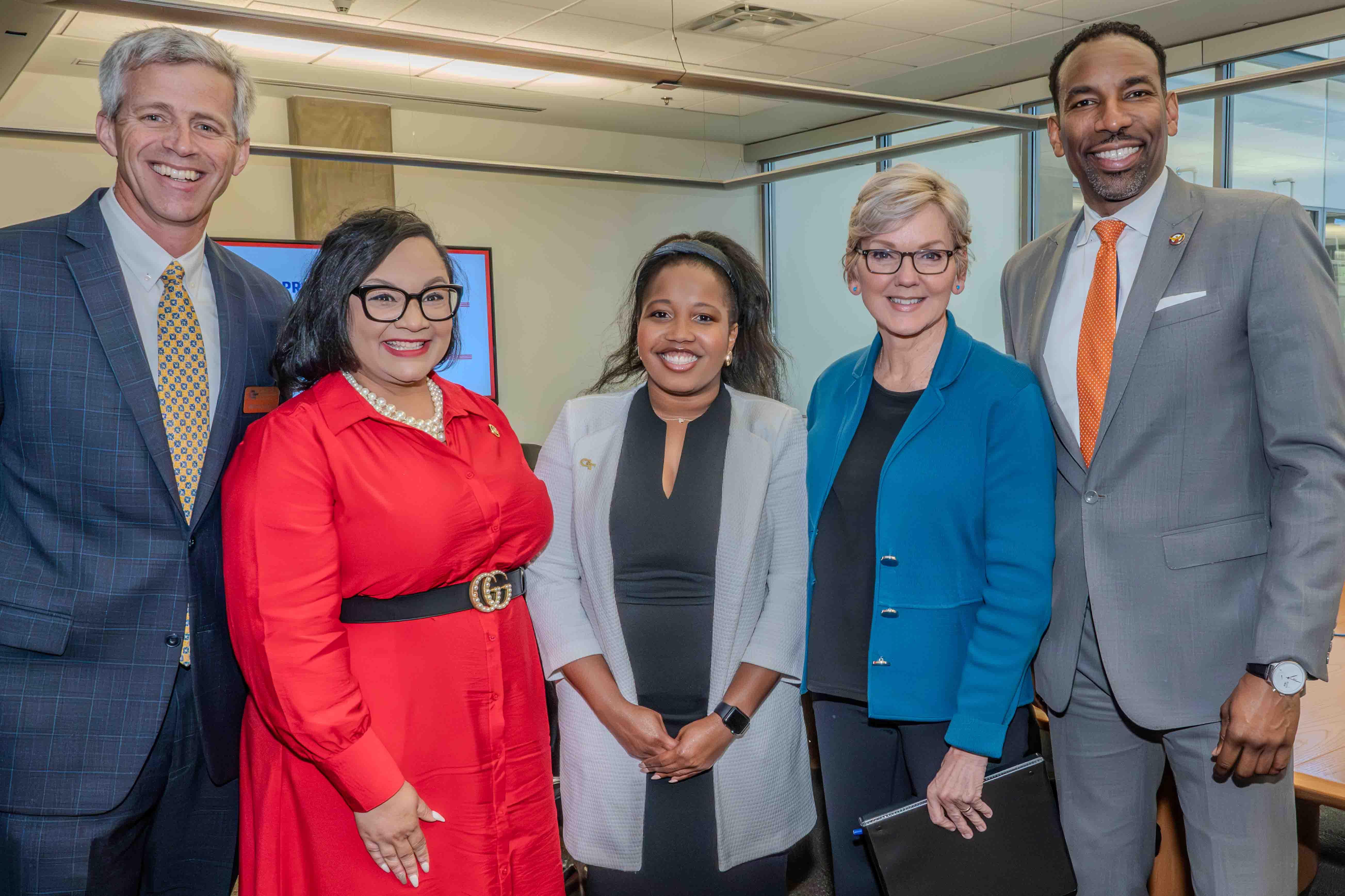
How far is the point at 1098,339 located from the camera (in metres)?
2.12

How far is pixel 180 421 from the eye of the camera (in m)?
2.04

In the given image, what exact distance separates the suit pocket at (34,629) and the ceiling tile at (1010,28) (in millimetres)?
7227

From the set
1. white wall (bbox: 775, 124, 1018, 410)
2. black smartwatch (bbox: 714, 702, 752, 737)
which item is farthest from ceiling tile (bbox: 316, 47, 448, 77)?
black smartwatch (bbox: 714, 702, 752, 737)

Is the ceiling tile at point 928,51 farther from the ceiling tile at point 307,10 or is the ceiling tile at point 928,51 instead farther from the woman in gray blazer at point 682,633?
A: the woman in gray blazer at point 682,633

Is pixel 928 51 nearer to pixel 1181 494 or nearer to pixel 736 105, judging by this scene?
pixel 736 105

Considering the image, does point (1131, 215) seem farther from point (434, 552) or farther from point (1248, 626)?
point (434, 552)

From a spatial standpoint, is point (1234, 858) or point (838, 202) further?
point (838, 202)

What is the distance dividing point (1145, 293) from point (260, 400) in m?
1.82

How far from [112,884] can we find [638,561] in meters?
1.18

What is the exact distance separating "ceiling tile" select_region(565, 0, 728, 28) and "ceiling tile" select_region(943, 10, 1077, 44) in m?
1.99

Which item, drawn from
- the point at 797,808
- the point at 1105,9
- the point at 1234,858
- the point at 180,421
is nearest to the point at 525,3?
the point at 1105,9

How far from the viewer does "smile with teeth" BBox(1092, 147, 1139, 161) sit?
2135 millimetres

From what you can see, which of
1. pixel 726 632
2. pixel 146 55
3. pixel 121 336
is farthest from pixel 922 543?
pixel 146 55

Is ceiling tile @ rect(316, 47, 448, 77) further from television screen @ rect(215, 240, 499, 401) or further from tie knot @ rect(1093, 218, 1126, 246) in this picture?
tie knot @ rect(1093, 218, 1126, 246)
